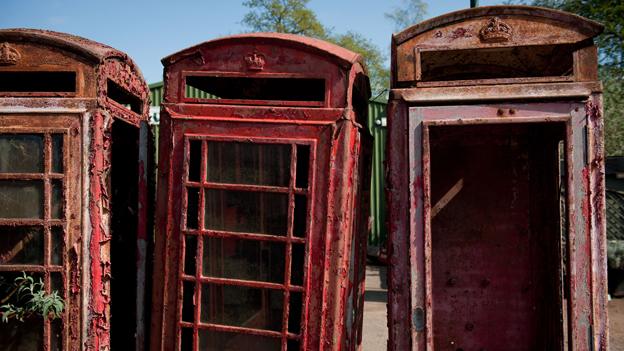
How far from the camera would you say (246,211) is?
2.94m

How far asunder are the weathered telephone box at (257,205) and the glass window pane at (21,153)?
753mm

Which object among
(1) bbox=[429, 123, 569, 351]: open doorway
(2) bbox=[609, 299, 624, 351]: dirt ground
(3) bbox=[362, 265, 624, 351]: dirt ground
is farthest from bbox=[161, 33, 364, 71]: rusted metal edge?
(2) bbox=[609, 299, 624, 351]: dirt ground

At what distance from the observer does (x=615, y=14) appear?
29.1 ft

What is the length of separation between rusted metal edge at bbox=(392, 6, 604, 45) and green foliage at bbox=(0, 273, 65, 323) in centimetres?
253

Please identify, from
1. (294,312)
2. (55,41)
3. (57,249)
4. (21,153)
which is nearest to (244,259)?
(294,312)

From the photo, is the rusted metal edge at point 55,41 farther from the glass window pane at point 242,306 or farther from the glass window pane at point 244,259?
the glass window pane at point 242,306

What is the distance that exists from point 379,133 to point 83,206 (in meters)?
7.78

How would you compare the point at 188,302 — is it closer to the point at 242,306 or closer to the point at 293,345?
the point at 242,306

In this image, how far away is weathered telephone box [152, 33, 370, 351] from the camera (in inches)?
111

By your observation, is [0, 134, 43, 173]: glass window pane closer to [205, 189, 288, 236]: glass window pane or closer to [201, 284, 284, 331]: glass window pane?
[205, 189, 288, 236]: glass window pane

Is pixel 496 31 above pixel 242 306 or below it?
above

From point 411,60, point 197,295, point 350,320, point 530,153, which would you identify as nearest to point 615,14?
point 530,153

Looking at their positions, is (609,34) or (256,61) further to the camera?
(609,34)

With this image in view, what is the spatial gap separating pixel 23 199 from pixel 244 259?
1.40 meters
